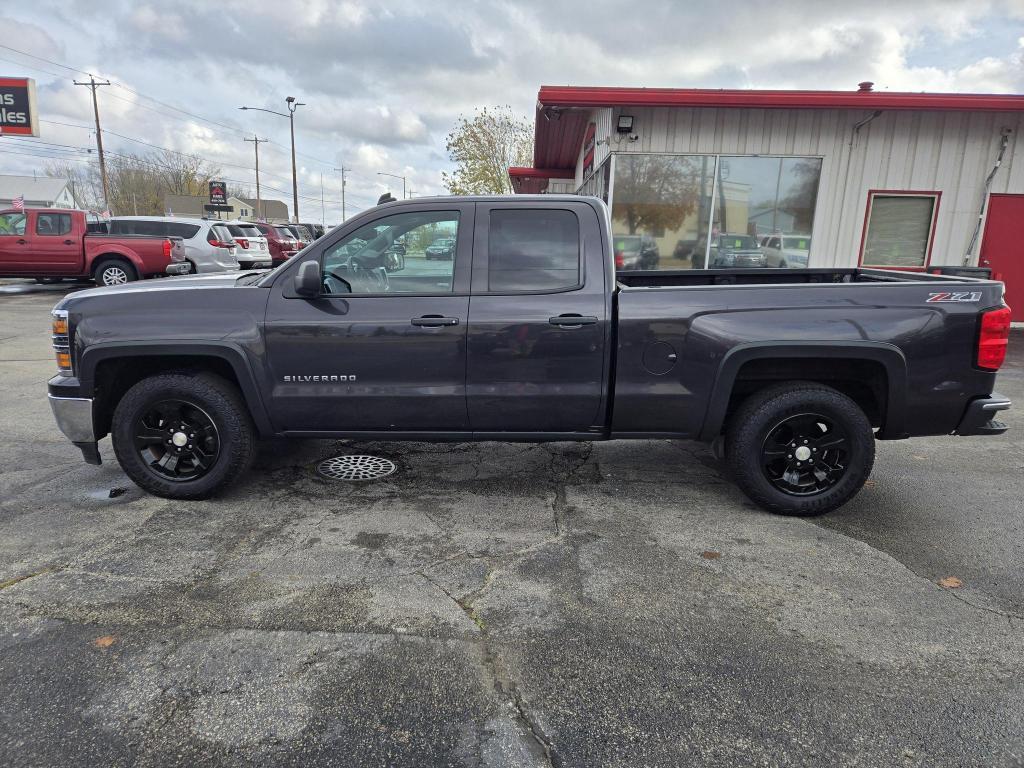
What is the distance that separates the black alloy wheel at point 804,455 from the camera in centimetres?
390

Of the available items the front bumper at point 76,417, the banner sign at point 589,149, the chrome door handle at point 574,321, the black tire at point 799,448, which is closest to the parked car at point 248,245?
the banner sign at point 589,149

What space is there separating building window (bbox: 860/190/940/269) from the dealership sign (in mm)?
28432

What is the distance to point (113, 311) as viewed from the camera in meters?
3.85

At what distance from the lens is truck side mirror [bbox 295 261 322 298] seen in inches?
143

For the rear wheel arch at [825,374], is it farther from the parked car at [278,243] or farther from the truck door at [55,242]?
the parked car at [278,243]

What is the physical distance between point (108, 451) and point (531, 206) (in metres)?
3.82

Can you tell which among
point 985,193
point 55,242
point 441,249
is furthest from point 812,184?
point 55,242

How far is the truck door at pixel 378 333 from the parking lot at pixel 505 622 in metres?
0.63

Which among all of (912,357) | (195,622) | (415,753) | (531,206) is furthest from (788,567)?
(195,622)

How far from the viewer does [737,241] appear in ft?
34.9

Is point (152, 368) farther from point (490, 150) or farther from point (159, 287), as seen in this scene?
point (490, 150)

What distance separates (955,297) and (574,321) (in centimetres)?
211

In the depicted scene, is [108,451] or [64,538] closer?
[64,538]

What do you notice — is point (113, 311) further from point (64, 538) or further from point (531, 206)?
point (531, 206)
